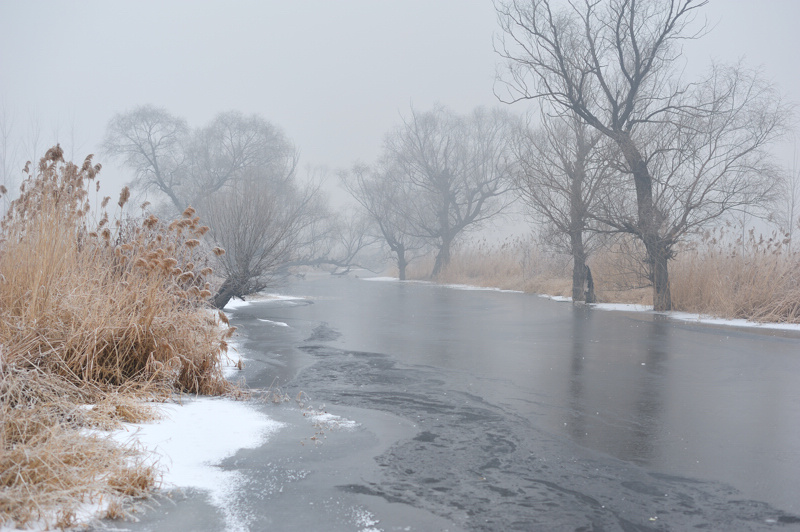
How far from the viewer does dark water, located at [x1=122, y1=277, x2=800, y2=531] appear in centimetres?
328

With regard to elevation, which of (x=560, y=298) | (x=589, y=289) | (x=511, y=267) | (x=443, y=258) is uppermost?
(x=443, y=258)

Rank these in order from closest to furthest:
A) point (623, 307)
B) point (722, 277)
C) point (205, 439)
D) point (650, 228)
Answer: point (205, 439), point (722, 277), point (650, 228), point (623, 307)

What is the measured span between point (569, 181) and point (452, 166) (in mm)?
22493

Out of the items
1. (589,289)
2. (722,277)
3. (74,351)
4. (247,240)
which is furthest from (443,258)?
(74,351)

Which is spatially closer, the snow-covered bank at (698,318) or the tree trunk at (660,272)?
the snow-covered bank at (698,318)

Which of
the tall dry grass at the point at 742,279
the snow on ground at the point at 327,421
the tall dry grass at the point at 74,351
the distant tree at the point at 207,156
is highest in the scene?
the distant tree at the point at 207,156

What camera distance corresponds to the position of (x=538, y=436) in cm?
476

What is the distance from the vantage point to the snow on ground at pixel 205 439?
340cm

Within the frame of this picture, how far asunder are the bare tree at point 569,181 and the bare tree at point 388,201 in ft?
69.5

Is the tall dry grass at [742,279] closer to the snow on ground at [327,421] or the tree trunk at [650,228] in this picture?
the tree trunk at [650,228]

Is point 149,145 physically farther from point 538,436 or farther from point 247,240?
point 538,436

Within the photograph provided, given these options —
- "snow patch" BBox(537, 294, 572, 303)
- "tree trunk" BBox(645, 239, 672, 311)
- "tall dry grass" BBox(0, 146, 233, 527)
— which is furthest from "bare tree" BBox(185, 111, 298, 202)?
"tall dry grass" BBox(0, 146, 233, 527)

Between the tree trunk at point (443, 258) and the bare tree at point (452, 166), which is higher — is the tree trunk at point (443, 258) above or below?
below

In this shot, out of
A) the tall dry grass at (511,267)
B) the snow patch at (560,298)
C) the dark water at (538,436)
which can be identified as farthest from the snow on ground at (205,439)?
the tall dry grass at (511,267)
